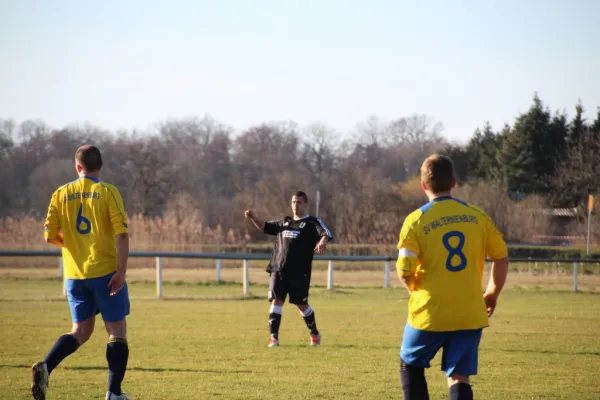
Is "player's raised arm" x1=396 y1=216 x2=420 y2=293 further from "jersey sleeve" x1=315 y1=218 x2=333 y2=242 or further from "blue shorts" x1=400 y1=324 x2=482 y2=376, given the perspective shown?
"jersey sleeve" x1=315 y1=218 x2=333 y2=242

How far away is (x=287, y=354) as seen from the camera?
37.1ft

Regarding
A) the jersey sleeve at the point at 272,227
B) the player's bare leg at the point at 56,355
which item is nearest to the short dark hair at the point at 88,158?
the player's bare leg at the point at 56,355

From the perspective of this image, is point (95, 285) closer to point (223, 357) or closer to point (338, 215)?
point (223, 357)

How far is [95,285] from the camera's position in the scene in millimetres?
7215

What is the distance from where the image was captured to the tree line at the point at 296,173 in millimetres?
50750

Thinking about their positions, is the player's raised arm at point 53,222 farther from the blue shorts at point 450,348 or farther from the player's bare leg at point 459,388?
the player's bare leg at point 459,388

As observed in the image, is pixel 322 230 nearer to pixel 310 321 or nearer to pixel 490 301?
pixel 310 321

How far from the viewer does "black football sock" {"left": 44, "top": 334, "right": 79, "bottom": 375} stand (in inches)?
283

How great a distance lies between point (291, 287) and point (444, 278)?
699 centimetres

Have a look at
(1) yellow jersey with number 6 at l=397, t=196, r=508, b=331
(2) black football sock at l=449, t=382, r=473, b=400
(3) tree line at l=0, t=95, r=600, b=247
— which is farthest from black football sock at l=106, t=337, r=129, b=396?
(3) tree line at l=0, t=95, r=600, b=247

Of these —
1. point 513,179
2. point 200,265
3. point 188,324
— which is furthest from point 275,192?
point 188,324

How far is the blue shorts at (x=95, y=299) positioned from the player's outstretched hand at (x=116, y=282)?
77 millimetres

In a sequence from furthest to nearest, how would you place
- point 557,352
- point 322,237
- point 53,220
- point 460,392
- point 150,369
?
point 322,237 < point 557,352 < point 150,369 < point 53,220 < point 460,392

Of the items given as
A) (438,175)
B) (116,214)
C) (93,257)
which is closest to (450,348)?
(438,175)
